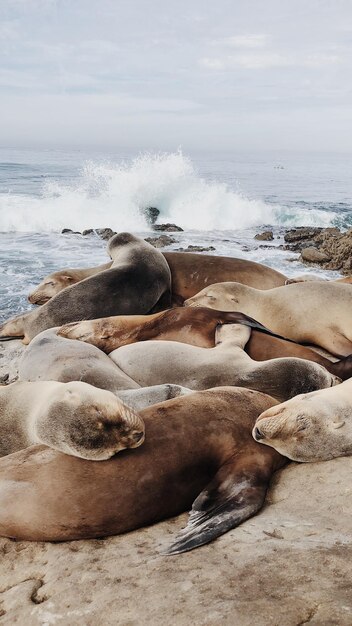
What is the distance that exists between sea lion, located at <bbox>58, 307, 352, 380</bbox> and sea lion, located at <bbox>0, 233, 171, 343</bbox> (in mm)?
897

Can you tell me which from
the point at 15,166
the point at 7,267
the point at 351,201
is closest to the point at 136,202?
the point at 7,267

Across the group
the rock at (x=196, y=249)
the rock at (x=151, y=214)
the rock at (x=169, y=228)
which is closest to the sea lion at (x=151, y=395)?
the rock at (x=196, y=249)

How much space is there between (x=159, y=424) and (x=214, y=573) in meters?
1.00

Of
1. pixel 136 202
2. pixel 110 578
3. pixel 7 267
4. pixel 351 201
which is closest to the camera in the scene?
pixel 110 578

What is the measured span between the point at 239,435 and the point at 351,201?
103 feet

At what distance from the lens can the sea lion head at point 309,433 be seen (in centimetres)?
316

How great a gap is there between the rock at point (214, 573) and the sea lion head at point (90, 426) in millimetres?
411

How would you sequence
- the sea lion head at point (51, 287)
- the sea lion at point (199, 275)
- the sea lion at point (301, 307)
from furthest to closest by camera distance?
the sea lion head at point (51, 287) → the sea lion at point (199, 275) → the sea lion at point (301, 307)

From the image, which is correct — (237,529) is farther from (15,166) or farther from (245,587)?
(15,166)

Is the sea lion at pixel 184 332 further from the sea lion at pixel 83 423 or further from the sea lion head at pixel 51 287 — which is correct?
the sea lion head at pixel 51 287

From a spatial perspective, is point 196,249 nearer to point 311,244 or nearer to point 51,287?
point 311,244

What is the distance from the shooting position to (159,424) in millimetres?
3115

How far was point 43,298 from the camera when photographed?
7.68 meters

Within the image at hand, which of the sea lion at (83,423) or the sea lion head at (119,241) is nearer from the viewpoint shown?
the sea lion at (83,423)
